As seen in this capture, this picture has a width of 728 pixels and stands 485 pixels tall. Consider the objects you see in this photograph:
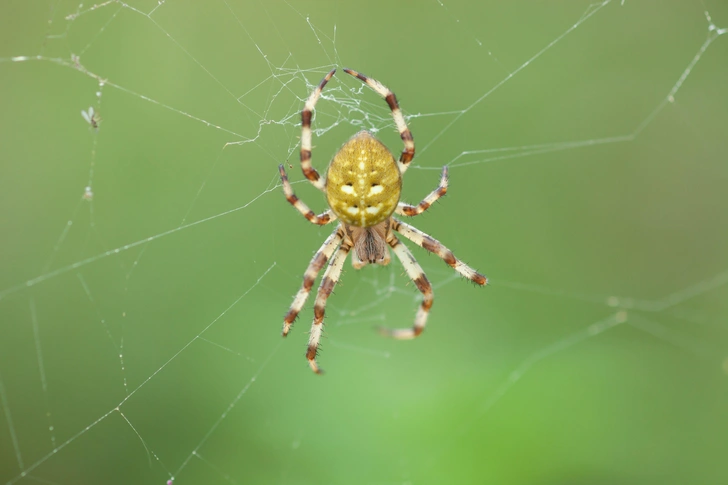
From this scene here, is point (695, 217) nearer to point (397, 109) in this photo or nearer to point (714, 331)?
point (714, 331)

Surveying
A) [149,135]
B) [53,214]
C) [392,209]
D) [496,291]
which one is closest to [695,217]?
[496,291]

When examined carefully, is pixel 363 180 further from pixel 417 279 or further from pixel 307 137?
pixel 417 279

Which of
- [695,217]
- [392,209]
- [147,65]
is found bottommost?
[392,209]

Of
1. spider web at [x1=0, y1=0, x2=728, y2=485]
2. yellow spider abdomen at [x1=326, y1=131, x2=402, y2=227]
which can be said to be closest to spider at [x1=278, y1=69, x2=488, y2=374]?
yellow spider abdomen at [x1=326, y1=131, x2=402, y2=227]

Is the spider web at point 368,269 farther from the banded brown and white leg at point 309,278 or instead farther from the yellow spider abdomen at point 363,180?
the yellow spider abdomen at point 363,180

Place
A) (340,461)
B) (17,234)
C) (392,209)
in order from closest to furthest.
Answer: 1. (392,209)
2. (340,461)
3. (17,234)

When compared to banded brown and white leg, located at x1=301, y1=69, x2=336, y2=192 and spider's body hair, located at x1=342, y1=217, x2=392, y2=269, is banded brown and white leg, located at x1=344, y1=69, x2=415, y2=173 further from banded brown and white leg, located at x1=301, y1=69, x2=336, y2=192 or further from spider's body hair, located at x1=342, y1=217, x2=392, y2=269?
spider's body hair, located at x1=342, y1=217, x2=392, y2=269
